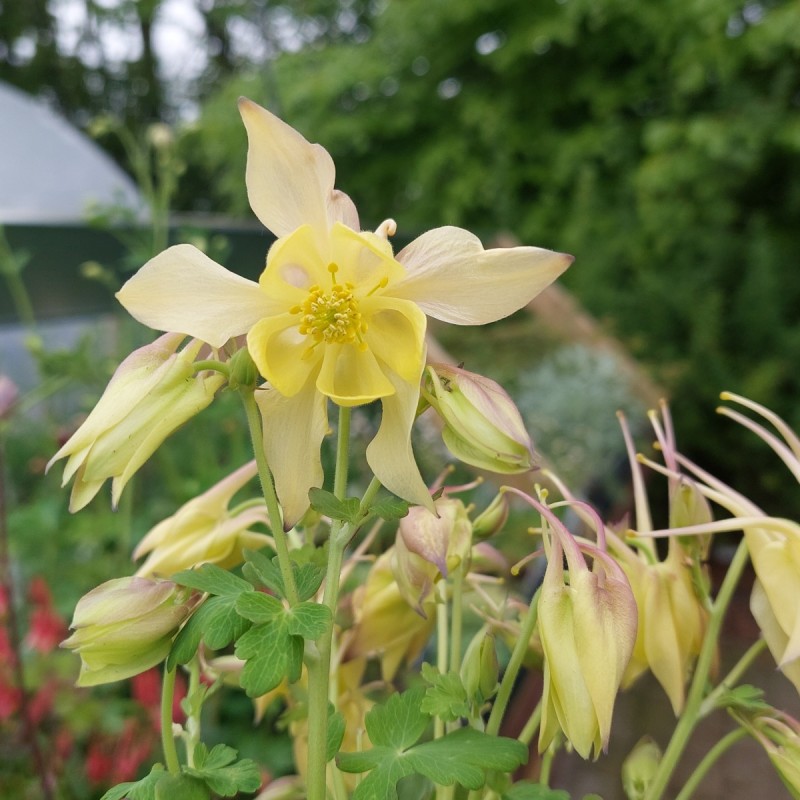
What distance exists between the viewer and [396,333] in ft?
1.18

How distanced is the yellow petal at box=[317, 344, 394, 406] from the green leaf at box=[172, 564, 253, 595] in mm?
85

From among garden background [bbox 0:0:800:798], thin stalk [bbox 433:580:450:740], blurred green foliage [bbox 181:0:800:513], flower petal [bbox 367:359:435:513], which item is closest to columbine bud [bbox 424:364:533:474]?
flower petal [bbox 367:359:435:513]

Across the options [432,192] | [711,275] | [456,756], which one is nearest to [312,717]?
[456,756]

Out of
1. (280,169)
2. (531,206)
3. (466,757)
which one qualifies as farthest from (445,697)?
(531,206)

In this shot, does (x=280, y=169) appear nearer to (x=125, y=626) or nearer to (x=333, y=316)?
(x=333, y=316)

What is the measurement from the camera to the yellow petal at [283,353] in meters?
0.31

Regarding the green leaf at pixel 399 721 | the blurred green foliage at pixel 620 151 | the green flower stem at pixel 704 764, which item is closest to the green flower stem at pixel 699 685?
the green flower stem at pixel 704 764

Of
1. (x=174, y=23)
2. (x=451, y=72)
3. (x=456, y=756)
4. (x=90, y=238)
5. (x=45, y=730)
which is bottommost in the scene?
(x=45, y=730)

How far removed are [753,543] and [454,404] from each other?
5.9 inches

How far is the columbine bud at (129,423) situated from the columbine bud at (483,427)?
95 mm

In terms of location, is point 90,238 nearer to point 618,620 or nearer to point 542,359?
point 618,620

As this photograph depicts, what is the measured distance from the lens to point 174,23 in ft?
15.0

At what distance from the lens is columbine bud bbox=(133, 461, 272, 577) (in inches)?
15.4

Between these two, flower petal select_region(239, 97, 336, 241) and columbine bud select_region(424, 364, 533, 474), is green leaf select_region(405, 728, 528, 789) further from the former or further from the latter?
flower petal select_region(239, 97, 336, 241)
